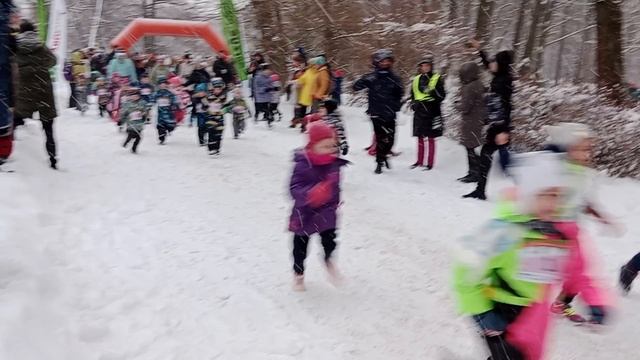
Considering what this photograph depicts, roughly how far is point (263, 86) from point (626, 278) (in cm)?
1143

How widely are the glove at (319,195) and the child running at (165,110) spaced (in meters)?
7.77

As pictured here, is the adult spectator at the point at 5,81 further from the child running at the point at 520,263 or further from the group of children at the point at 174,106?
the group of children at the point at 174,106

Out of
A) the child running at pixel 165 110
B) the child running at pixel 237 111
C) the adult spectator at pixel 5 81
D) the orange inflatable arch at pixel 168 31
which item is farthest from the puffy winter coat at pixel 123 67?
the adult spectator at pixel 5 81

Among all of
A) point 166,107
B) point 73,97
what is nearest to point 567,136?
point 166,107

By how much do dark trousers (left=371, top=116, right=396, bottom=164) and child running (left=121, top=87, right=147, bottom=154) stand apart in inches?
174

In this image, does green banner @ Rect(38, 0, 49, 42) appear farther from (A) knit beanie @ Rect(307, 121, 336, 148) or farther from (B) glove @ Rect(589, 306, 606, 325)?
(B) glove @ Rect(589, 306, 606, 325)

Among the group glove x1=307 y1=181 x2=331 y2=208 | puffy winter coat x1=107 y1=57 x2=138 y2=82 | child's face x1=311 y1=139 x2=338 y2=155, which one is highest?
puffy winter coat x1=107 y1=57 x2=138 y2=82

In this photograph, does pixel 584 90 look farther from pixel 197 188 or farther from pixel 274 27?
pixel 274 27

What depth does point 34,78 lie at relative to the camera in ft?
29.6

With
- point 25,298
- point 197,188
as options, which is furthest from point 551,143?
point 197,188

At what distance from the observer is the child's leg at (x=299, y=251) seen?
562cm

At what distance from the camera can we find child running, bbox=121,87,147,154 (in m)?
11.6

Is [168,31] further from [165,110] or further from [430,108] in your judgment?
[430,108]

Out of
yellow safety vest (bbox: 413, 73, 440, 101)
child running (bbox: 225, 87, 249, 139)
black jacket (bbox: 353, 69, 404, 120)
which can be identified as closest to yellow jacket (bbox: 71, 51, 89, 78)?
child running (bbox: 225, 87, 249, 139)
